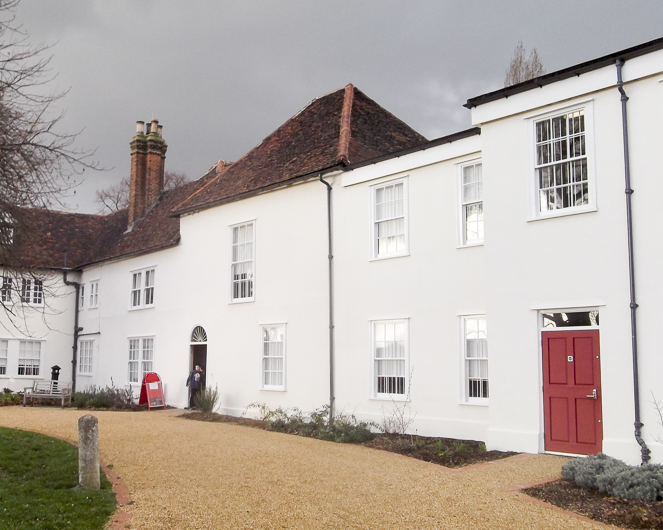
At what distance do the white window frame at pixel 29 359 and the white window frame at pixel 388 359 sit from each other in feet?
65.6

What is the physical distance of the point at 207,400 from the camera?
20.6 metres

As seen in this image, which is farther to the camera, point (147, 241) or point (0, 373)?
point (0, 373)

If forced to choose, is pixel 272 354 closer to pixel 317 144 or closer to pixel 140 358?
pixel 317 144

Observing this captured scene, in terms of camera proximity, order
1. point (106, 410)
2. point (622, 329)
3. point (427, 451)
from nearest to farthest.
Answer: point (622, 329) < point (427, 451) < point (106, 410)

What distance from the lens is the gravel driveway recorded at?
8109 millimetres

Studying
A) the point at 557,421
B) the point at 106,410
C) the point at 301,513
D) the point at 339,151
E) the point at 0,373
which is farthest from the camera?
the point at 0,373

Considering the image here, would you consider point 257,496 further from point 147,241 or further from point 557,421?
point 147,241

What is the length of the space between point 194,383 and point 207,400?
1.51m

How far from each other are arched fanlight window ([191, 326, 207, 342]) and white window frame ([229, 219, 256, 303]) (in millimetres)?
2107

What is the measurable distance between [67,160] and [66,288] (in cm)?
2184

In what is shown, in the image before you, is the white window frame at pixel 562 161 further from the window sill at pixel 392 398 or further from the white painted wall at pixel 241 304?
the white painted wall at pixel 241 304

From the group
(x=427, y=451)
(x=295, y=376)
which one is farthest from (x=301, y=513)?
(x=295, y=376)

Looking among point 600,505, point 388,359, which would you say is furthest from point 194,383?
point 600,505

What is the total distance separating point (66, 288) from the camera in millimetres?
31266
